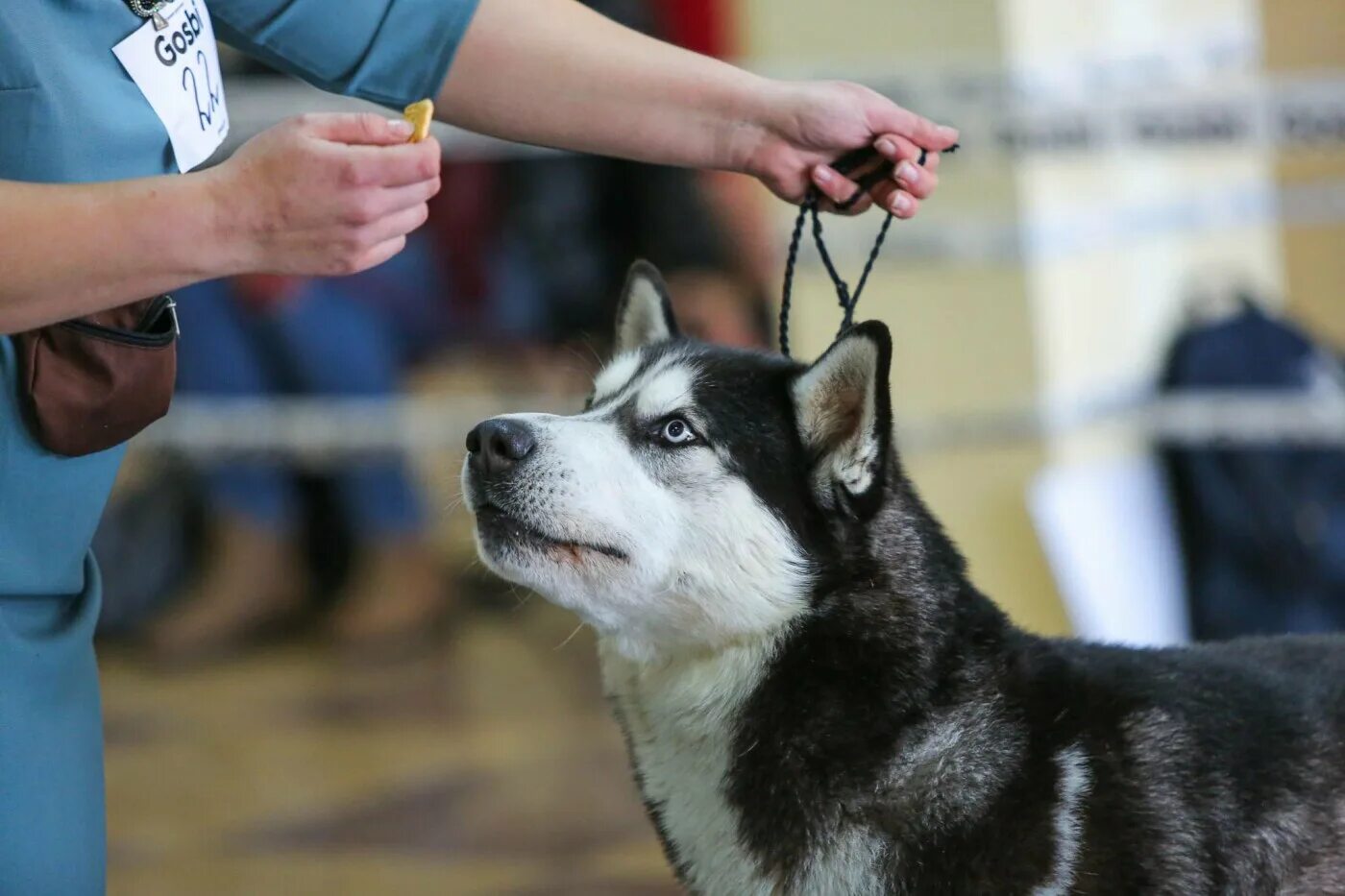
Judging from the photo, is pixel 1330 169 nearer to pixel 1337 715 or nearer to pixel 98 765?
pixel 1337 715

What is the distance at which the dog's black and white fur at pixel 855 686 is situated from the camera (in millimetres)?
1762

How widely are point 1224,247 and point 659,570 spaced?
4.07 meters

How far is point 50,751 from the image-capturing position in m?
1.80

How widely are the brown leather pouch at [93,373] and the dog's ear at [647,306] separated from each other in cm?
69

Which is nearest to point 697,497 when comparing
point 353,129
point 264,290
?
point 353,129

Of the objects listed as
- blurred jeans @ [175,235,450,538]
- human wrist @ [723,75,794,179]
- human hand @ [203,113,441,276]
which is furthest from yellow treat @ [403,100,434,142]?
blurred jeans @ [175,235,450,538]

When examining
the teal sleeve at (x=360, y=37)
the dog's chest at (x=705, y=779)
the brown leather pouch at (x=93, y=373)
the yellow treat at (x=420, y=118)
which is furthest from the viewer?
the teal sleeve at (x=360, y=37)

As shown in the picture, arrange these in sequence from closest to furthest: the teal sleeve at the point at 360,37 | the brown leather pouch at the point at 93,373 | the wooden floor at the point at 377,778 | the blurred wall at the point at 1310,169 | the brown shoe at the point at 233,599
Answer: the brown leather pouch at the point at 93,373 → the teal sleeve at the point at 360,37 → the wooden floor at the point at 377,778 → the brown shoe at the point at 233,599 → the blurred wall at the point at 1310,169

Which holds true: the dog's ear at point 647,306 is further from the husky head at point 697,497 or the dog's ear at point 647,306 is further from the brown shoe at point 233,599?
the brown shoe at point 233,599

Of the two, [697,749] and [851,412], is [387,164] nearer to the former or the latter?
[851,412]

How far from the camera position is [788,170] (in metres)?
2.03

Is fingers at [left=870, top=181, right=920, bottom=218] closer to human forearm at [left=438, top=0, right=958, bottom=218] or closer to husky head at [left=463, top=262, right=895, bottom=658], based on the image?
human forearm at [left=438, top=0, right=958, bottom=218]

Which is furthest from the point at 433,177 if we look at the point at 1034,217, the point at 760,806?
the point at 1034,217

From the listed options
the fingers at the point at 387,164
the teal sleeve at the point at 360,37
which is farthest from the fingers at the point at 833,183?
the fingers at the point at 387,164
